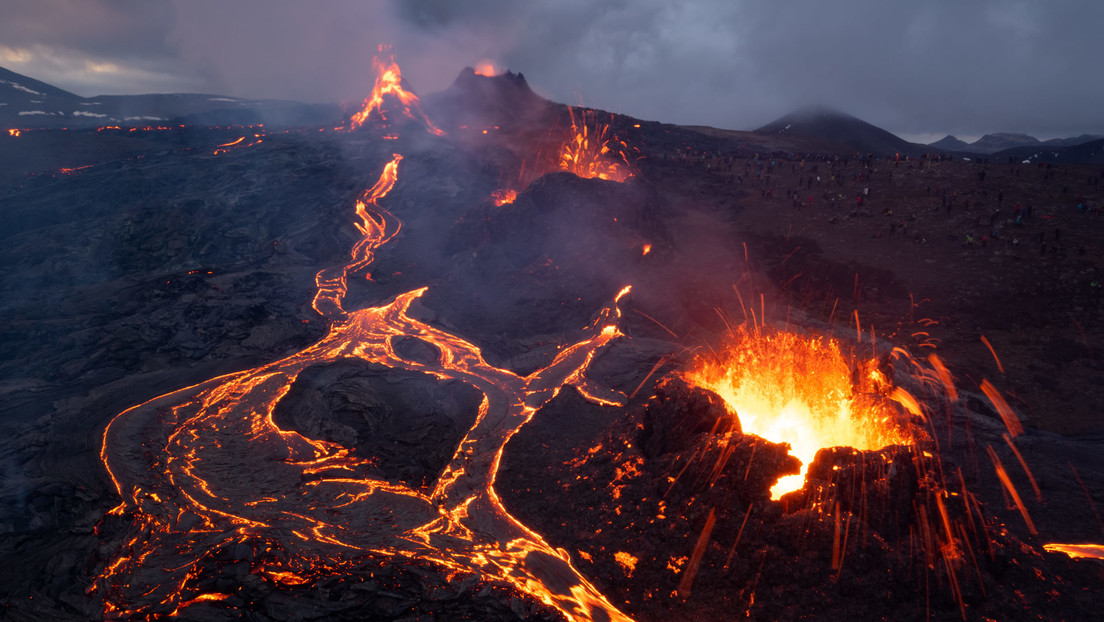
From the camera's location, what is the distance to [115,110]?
126750mm

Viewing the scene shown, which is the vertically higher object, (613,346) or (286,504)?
(613,346)

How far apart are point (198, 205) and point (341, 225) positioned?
12.3 m

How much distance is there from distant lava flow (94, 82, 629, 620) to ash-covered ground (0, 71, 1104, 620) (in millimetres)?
516

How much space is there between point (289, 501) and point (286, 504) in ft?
0.52

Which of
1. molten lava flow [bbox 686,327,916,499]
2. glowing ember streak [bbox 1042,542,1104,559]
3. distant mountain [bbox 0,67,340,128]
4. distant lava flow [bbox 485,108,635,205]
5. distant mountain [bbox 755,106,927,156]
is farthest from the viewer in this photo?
distant mountain [bbox 755,106,927,156]

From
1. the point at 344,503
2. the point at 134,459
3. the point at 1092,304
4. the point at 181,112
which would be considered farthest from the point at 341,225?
the point at 181,112

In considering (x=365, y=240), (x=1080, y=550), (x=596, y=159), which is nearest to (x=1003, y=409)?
(x=1080, y=550)

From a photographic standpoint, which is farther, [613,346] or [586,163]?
[586,163]

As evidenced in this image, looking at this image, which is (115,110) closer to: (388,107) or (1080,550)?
(388,107)

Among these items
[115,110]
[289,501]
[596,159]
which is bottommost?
[289,501]

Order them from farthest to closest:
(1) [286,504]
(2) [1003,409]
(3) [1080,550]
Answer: (2) [1003,409]
(1) [286,504]
(3) [1080,550]

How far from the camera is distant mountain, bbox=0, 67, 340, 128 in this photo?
106 meters

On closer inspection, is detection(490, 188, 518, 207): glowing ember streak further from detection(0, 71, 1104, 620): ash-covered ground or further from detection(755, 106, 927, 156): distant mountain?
detection(755, 106, 927, 156): distant mountain

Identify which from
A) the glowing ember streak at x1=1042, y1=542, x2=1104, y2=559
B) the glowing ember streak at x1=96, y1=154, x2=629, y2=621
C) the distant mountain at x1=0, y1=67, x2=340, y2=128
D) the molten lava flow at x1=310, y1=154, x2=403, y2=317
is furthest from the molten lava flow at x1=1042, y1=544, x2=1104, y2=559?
the distant mountain at x1=0, y1=67, x2=340, y2=128
